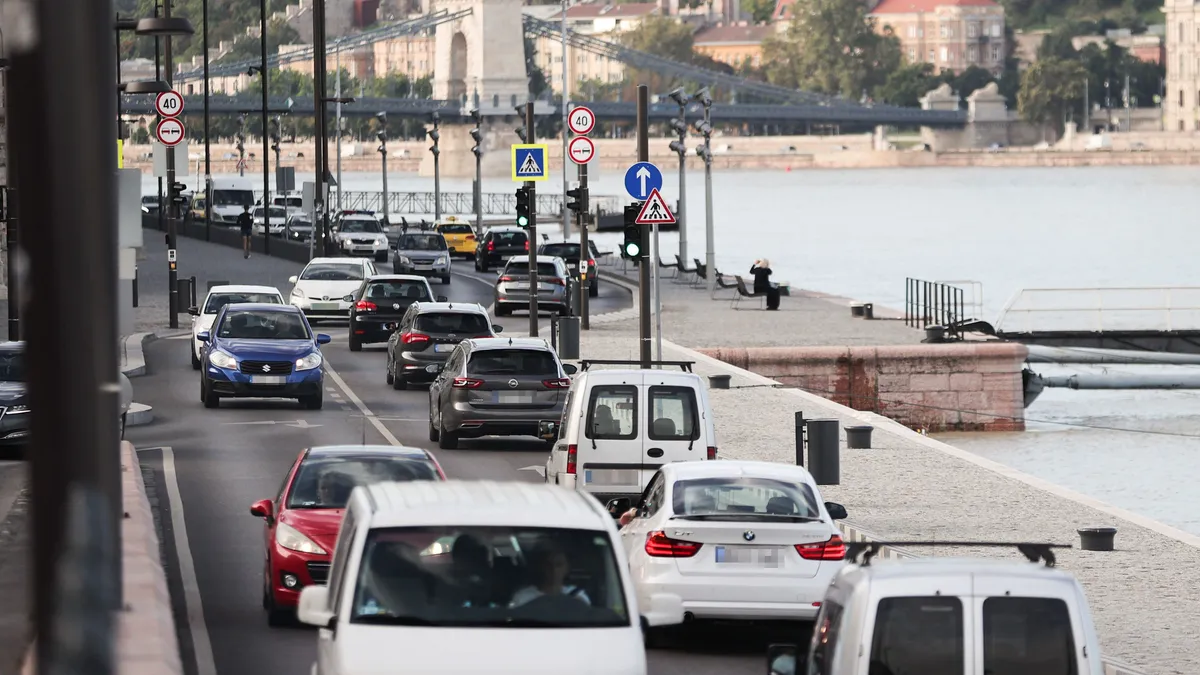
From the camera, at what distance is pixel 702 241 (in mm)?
156375

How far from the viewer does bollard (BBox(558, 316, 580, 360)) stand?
38.5 m

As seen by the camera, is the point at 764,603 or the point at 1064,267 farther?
the point at 1064,267

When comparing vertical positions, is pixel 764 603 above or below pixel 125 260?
below

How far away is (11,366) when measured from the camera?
28.1 meters

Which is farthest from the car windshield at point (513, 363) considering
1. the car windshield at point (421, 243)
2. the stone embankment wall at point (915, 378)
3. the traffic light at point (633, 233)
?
the car windshield at point (421, 243)

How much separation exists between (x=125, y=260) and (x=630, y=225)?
34.9 ft

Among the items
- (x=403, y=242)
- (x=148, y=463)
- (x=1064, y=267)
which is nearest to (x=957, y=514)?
(x=148, y=463)

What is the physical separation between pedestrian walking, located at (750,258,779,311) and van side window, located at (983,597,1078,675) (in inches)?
1846

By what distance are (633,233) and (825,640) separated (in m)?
20.0

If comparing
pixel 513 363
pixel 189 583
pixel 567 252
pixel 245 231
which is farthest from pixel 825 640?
pixel 245 231

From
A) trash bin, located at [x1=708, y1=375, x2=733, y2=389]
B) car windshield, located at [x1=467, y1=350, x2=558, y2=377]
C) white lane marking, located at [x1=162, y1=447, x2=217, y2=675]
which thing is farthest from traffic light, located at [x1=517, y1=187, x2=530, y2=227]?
white lane marking, located at [x1=162, y1=447, x2=217, y2=675]

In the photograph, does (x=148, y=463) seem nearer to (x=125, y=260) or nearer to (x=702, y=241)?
(x=125, y=260)

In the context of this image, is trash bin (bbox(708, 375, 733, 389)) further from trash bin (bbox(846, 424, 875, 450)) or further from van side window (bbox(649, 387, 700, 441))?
van side window (bbox(649, 387, 700, 441))

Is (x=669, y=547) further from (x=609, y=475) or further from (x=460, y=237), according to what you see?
(x=460, y=237)
